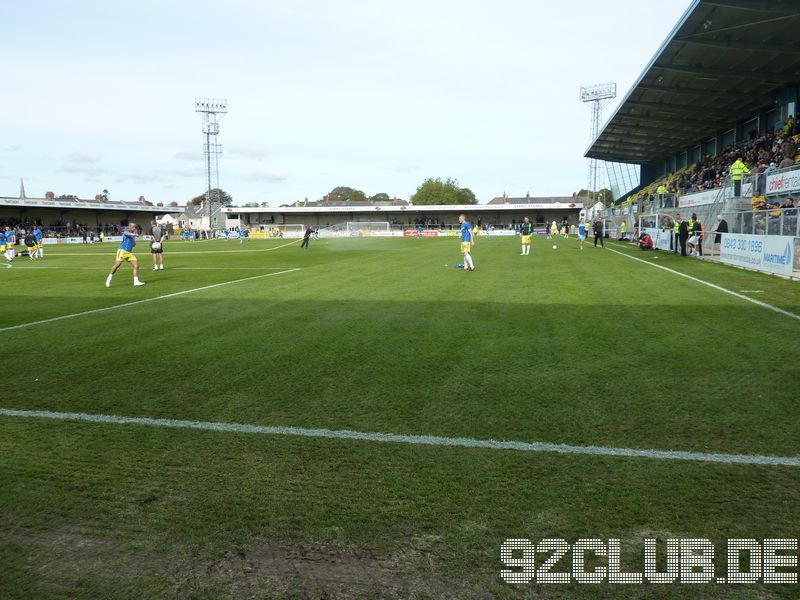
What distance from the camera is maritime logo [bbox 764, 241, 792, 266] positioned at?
16234mm

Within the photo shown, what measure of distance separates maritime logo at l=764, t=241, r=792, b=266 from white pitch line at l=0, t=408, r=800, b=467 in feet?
48.7

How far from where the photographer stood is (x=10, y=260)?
27.5m

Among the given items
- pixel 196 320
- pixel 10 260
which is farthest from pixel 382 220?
pixel 196 320

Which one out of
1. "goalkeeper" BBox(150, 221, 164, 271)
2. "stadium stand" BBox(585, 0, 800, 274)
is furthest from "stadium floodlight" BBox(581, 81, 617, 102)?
"goalkeeper" BBox(150, 221, 164, 271)

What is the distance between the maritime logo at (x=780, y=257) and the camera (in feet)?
53.3

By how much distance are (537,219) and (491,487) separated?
87.6 m

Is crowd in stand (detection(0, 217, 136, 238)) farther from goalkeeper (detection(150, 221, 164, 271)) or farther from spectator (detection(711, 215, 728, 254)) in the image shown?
spectator (detection(711, 215, 728, 254))

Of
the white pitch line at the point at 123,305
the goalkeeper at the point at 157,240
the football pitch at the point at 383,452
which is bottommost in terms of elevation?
the football pitch at the point at 383,452

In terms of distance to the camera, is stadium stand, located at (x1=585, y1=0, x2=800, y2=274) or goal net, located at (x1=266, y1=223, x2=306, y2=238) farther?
goal net, located at (x1=266, y1=223, x2=306, y2=238)

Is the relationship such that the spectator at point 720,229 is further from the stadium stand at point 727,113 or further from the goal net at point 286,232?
the goal net at point 286,232

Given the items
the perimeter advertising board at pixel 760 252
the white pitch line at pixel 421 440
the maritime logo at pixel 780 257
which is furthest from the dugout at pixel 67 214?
the maritime logo at pixel 780 257

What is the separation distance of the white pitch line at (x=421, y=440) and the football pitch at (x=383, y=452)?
25 millimetres

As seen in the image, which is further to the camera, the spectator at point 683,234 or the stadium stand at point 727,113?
the spectator at point 683,234

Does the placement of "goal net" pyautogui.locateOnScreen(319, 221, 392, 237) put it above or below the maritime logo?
above
